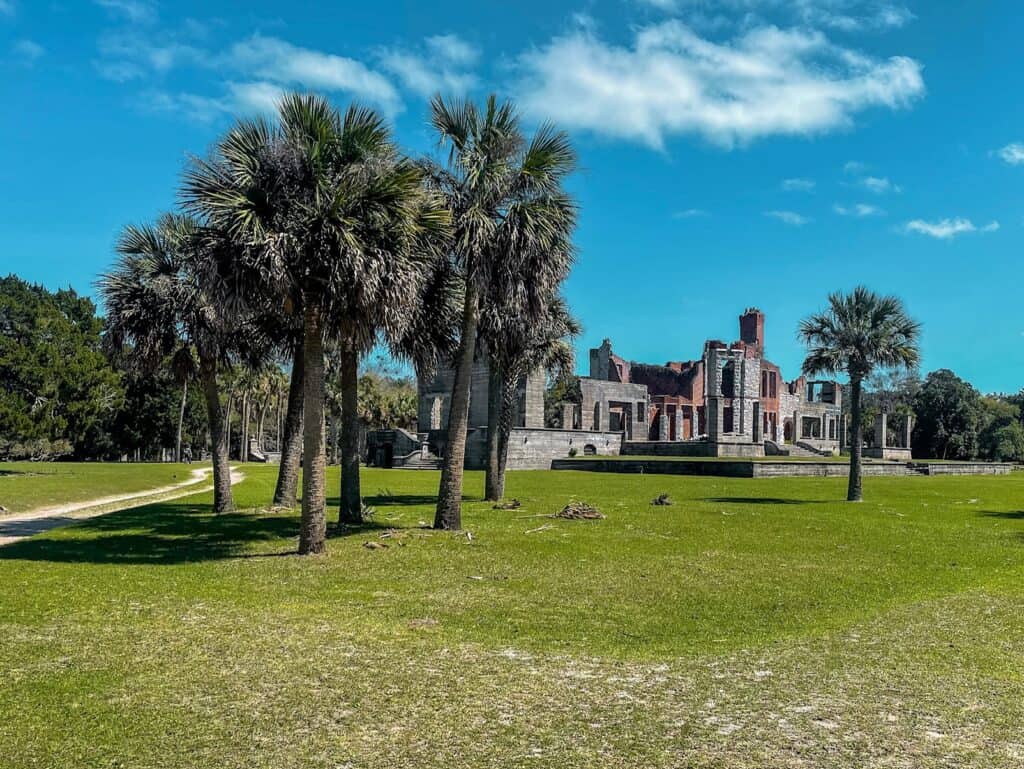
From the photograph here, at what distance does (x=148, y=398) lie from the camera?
62.6 meters

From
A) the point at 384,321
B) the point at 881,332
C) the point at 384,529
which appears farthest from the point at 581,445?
the point at 384,321

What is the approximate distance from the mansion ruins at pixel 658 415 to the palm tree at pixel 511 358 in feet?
61.8

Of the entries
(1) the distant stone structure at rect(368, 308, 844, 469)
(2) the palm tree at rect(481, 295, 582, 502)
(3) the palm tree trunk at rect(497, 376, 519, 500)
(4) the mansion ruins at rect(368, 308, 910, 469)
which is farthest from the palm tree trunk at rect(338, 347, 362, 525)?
(4) the mansion ruins at rect(368, 308, 910, 469)

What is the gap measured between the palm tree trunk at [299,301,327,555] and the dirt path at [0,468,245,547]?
5.73m

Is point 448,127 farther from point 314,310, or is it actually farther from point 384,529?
point 384,529

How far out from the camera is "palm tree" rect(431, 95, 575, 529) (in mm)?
14734

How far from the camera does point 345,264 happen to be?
1159cm

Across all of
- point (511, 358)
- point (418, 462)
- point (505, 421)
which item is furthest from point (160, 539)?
point (418, 462)

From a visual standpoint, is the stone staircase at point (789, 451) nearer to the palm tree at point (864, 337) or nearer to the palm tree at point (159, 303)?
the palm tree at point (864, 337)

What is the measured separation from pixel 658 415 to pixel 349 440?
55.4m

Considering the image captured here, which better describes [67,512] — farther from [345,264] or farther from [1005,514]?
[1005,514]

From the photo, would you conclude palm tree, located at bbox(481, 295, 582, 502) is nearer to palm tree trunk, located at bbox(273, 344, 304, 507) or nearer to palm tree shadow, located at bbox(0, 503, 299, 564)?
palm tree trunk, located at bbox(273, 344, 304, 507)

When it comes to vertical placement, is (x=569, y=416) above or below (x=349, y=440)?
above

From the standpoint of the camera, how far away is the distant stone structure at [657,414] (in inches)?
2015
